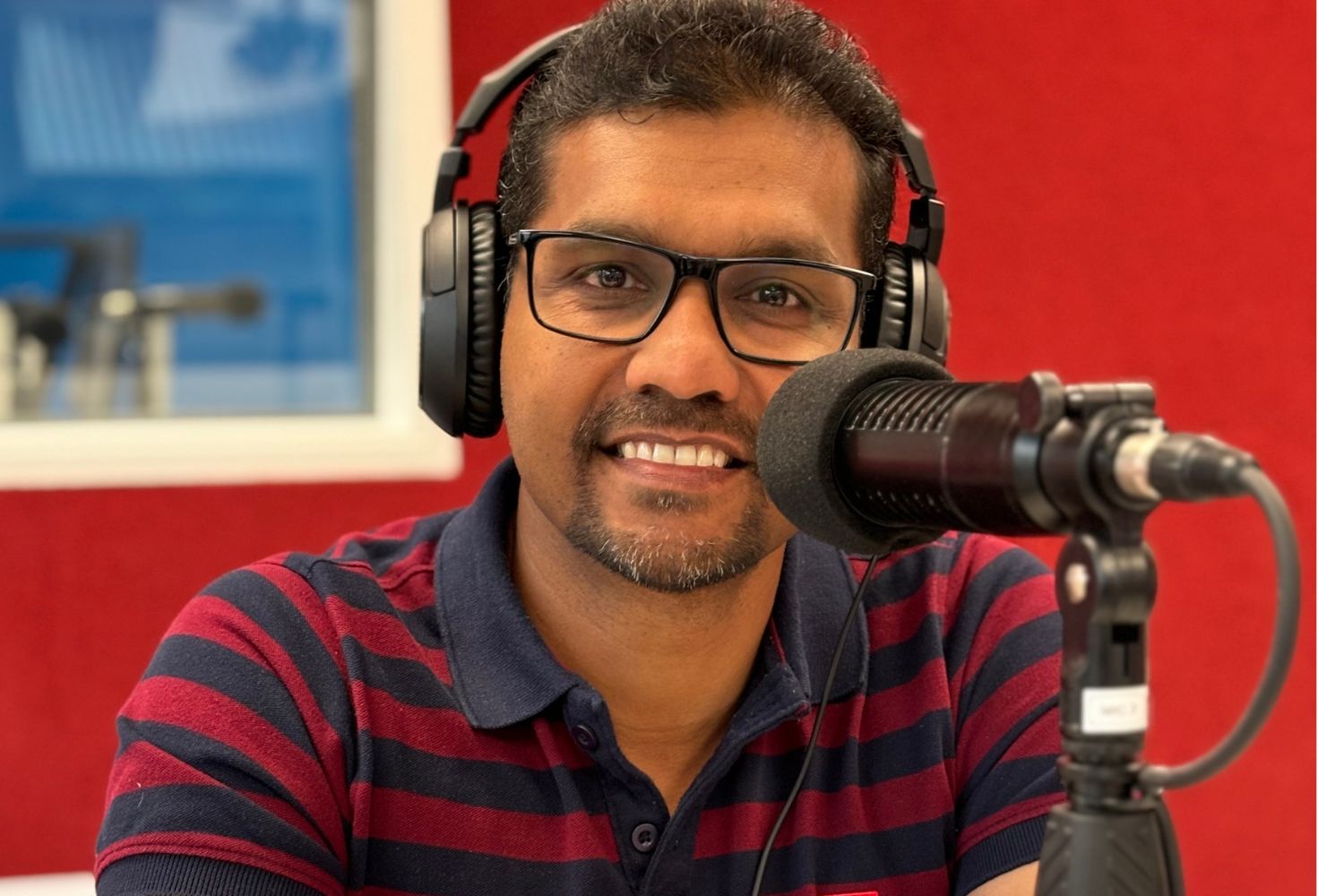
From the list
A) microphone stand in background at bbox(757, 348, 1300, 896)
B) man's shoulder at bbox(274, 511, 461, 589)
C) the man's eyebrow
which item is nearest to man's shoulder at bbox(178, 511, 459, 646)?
man's shoulder at bbox(274, 511, 461, 589)

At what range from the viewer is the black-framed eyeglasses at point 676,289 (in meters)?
1.21

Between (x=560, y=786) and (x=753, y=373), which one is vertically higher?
(x=753, y=373)

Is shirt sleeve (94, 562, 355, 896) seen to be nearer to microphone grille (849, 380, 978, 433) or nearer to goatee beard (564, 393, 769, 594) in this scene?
goatee beard (564, 393, 769, 594)

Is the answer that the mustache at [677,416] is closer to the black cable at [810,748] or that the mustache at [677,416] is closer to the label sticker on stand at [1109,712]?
the black cable at [810,748]

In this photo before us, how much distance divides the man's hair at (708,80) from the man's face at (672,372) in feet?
0.07

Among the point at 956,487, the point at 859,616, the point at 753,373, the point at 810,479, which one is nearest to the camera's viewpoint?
the point at 956,487

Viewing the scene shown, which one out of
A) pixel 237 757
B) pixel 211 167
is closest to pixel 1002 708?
pixel 237 757

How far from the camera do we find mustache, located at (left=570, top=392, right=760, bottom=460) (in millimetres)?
1180

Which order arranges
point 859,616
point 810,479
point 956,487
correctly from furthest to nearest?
point 859,616 → point 810,479 → point 956,487

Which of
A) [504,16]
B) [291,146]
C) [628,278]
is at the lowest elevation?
[628,278]

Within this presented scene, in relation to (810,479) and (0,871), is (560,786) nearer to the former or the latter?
(810,479)

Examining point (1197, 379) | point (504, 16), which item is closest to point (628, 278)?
point (504, 16)

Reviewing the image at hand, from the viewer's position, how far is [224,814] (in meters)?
1.08

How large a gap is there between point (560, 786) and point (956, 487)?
2.17 ft
